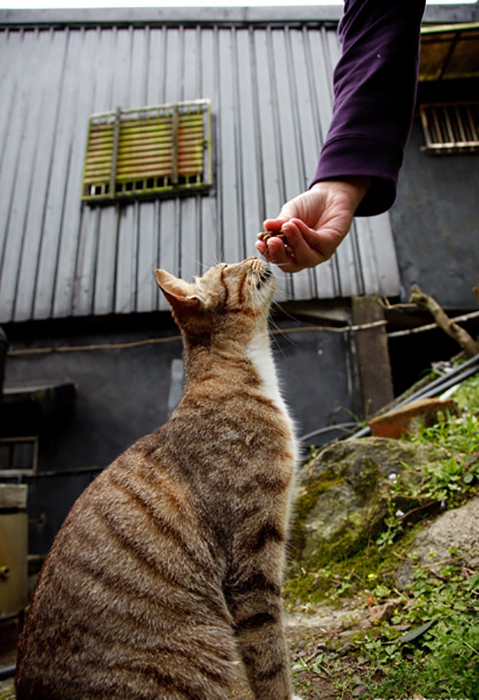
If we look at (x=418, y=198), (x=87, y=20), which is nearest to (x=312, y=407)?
(x=418, y=198)

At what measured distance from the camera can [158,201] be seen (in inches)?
297

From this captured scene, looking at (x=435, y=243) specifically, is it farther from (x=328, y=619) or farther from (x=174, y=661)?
(x=174, y=661)

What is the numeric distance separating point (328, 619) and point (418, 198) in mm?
6658

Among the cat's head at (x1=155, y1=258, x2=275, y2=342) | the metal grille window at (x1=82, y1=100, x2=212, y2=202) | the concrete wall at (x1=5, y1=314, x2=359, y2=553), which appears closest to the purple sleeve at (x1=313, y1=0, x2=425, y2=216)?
the cat's head at (x1=155, y1=258, x2=275, y2=342)

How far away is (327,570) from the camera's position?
3.05 meters

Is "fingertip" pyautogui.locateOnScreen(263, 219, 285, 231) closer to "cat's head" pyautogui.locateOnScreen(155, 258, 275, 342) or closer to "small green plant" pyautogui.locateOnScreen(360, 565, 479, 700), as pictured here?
"cat's head" pyautogui.locateOnScreen(155, 258, 275, 342)

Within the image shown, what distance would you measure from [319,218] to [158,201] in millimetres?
5830

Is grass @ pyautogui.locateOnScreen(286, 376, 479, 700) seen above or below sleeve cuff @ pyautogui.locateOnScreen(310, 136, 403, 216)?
below

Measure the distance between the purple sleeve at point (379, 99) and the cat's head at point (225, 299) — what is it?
0.74 metres

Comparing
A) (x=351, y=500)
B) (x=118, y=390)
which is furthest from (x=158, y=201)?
(x=351, y=500)

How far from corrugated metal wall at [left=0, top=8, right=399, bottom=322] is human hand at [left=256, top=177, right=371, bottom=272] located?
14.8 feet

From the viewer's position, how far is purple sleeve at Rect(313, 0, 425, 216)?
2.10 metres

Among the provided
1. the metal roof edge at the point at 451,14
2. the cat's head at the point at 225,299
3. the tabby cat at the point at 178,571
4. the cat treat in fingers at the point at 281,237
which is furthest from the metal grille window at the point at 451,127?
the tabby cat at the point at 178,571

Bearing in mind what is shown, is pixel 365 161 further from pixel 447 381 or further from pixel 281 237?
pixel 447 381
